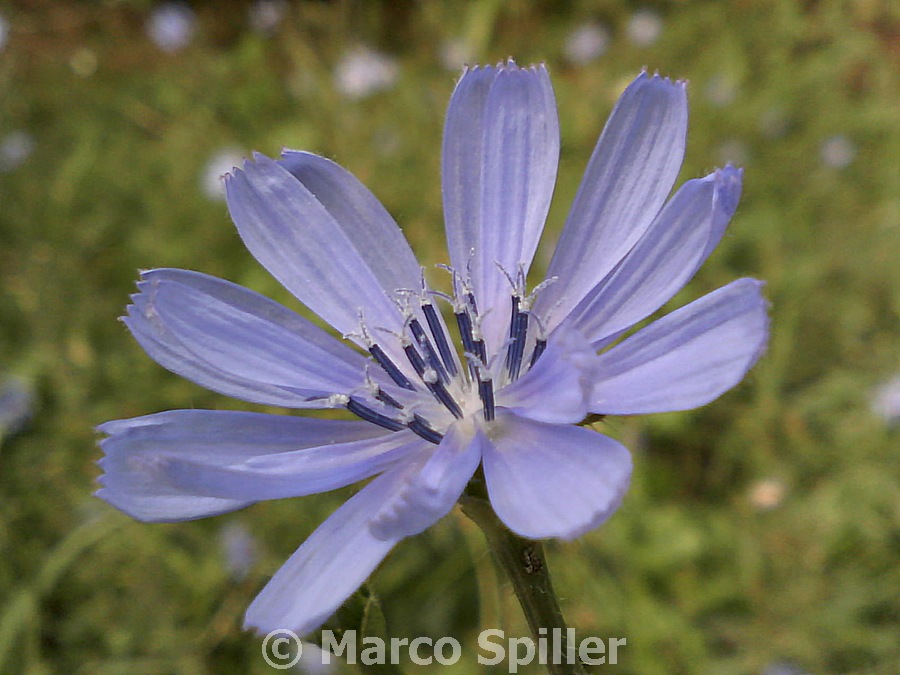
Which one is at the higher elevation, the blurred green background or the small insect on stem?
the blurred green background

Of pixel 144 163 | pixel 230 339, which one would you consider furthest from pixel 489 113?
pixel 144 163

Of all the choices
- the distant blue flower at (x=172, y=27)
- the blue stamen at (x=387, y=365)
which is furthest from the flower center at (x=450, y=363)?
the distant blue flower at (x=172, y=27)

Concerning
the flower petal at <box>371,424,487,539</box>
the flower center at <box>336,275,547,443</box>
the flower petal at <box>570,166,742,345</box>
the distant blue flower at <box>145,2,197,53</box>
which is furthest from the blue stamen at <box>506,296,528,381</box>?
the distant blue flower at <box>145,2,197,53</box>

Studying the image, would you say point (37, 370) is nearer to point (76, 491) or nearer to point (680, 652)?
point (76, 491)

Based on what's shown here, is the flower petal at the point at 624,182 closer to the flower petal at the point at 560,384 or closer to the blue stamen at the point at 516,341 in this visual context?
the blue stamen at the point at 516,341

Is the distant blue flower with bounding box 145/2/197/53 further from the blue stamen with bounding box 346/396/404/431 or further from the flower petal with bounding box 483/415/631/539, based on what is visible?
the flower petal with bounding box 483/415/631/539

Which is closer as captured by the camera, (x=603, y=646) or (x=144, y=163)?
(x=603, y=646)
